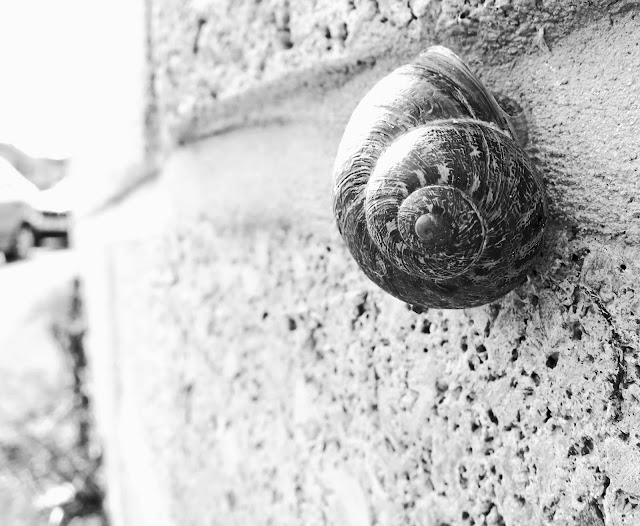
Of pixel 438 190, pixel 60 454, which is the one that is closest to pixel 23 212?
pixel 60 454

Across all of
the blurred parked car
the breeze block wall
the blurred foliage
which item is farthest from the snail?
the blurred parked car

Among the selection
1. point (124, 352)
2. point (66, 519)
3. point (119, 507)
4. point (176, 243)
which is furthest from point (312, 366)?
point (66, 519)

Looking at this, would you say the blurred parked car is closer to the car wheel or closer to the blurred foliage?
the car wheel

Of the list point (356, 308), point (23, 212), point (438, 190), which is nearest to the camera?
point (438, 190)

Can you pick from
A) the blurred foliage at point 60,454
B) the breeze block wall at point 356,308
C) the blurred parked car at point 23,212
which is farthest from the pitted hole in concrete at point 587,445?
the blurred parked car at point 23,212

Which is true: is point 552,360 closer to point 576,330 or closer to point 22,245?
point 576,330

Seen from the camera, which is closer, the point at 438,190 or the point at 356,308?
the point at 438,190

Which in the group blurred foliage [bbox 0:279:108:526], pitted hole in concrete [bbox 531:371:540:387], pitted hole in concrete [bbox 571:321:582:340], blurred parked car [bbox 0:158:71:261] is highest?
blurred parked car [bbox 0:158:71:261]
